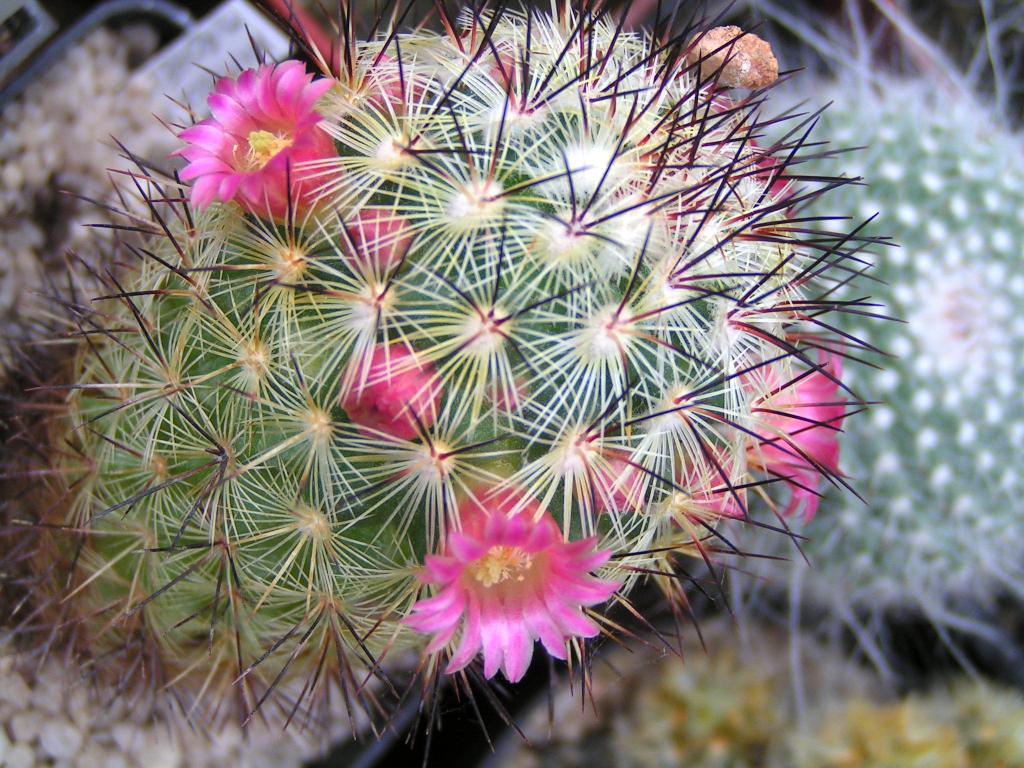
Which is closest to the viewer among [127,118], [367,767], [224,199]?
[224,199]

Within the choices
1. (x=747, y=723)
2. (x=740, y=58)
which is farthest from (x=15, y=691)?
(x=740, y=58)

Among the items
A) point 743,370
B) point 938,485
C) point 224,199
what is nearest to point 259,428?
point 224,199

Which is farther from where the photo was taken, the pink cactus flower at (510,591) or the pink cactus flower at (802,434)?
the pink cactus flower at (802,434)

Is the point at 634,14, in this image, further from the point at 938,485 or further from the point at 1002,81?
the point at 938,485

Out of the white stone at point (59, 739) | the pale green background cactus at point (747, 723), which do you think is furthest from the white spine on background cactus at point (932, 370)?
the white stone at point (59, 739)

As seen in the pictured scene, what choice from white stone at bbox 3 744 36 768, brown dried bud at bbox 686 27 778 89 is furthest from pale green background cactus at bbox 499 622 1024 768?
brown dried bud at bbox 686 27 778 89

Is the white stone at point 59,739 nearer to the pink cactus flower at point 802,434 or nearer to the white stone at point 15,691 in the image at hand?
the white stone at point 15,691

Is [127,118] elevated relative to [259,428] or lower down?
elevated

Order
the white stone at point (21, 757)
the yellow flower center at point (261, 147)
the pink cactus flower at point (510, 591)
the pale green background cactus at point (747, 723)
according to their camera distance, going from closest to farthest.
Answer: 1. the pink cactus flower at point (510, 591)
2. the yellow flower center at point (261, 147)
3. the white stone at point (21, 757)
4. the pale green background cactus at point (747, 723)
